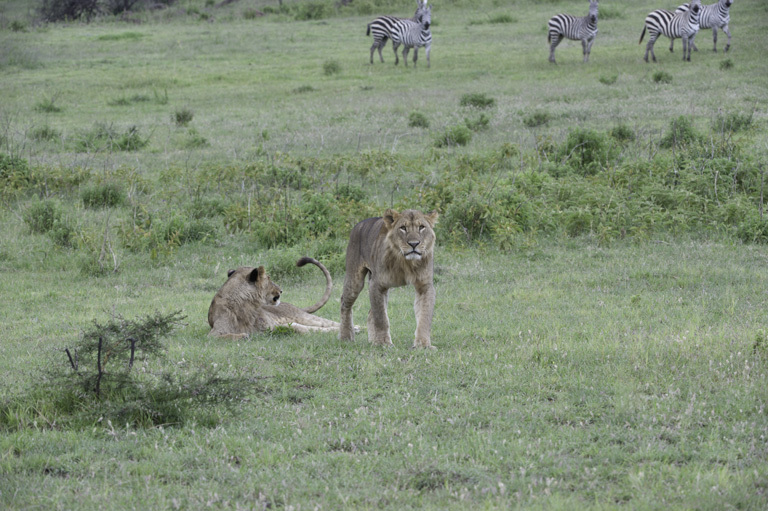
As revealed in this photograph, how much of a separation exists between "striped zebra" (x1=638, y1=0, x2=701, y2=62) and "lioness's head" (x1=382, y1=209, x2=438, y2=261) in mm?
25189

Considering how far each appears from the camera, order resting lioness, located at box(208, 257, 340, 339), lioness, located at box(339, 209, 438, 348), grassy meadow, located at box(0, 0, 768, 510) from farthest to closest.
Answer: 1. resting lioness, located at box(208, 257, 340, 339)
2. lioness, located at box(339, 209, 438, 348)
3. grassy meadow, located at box(0, 0, 768, 510)

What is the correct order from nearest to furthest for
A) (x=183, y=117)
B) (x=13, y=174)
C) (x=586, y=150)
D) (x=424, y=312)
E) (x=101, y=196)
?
(x=424, y=312), (x=101, y=196), (x=13, y=174), (x=586, y=150), (x=183, y=117)

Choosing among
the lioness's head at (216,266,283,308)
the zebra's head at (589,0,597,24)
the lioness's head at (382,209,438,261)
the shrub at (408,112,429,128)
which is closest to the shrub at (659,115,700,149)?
the shrub at (408,112,429,128)

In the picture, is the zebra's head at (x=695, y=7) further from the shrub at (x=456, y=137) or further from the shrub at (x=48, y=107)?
the shrub at (x=48, y=107)

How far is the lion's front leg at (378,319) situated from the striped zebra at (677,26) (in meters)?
25.2

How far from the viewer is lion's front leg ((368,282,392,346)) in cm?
806

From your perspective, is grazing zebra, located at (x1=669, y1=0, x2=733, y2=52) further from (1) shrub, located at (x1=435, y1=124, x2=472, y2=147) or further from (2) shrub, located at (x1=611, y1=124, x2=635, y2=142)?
(1) shrub, located at (x1=435, y1=124, x2=472, y2=147)

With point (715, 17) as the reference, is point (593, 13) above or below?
above

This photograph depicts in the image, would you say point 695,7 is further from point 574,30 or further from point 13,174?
point 13,174

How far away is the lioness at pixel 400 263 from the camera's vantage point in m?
7.68

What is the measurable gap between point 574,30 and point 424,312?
2703 cm

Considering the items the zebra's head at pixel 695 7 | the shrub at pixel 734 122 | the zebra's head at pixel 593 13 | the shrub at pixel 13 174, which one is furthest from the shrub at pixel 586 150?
the zebra's head at pixel 695 7

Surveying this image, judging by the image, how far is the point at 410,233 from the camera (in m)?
7.59

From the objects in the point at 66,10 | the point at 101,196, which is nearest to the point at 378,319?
the point at 101,196
